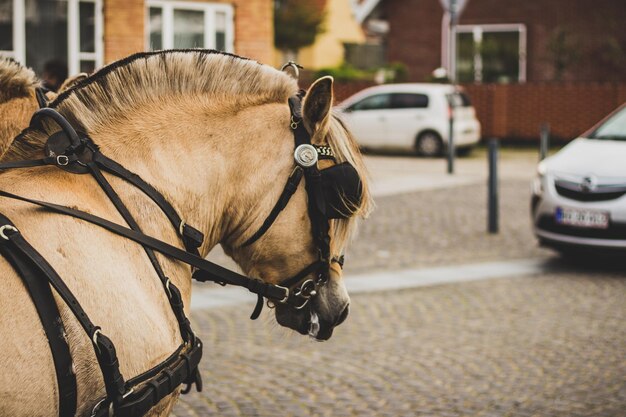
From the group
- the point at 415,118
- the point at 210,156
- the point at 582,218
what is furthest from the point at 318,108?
the point at 415,118

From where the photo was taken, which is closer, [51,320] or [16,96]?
[51,320]

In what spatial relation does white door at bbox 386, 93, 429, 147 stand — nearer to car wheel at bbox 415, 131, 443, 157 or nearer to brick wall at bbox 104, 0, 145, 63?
car wheel at bbox 415, 131, 443, 157

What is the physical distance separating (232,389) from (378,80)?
25.6m

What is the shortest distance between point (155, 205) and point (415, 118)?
21.8 metres

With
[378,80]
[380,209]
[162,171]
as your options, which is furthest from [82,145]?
[378,80]

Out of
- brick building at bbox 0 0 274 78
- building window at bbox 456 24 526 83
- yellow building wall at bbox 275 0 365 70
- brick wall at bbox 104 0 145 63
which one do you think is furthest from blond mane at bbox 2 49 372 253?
yellow building wall at bbox 275 0 365 70

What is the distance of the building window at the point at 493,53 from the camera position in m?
31.5

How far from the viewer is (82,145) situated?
2.79 metres

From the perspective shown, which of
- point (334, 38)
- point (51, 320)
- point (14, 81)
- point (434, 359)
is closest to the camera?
point (51, 320)

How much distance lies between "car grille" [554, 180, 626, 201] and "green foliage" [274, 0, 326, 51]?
110 feet

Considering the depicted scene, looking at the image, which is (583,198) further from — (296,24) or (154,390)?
(296,24)

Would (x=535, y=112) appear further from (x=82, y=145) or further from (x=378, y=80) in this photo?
(x=82, y=145)

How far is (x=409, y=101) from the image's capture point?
24.7m

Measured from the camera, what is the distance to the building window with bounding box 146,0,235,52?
15680 millimetres
